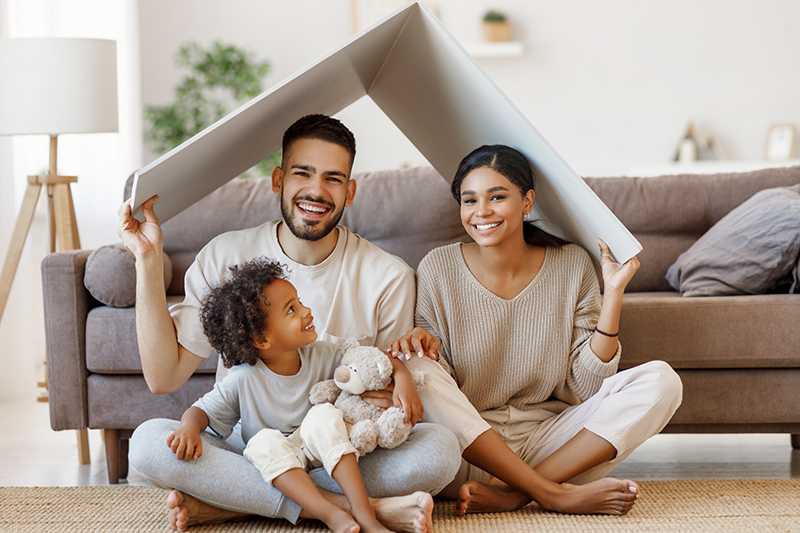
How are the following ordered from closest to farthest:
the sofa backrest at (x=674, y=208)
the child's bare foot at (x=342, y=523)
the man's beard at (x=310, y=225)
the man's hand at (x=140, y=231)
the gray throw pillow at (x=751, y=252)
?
the child's bare foot at (x=342, y=523) < the man's hand at (x=140, y=231) < the man's beard at (x=310, y=225) < the gray throw pillow at (x=751, y=252) < the sofa backrest at (x=674, y=208)

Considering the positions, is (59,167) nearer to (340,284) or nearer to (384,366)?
(340,284)

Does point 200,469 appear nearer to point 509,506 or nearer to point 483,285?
point 509,506

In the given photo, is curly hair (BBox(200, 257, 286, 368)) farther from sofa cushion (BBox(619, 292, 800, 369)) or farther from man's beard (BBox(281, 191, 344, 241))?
sofa cushion (BBox(619, 292, 800, 369))

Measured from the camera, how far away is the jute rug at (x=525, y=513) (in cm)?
144

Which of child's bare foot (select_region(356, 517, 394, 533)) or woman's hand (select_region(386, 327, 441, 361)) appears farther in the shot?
woman's hand (select_region(386, 327, 441, 361))

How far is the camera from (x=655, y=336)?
75.9 inches

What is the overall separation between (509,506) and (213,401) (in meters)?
0.65

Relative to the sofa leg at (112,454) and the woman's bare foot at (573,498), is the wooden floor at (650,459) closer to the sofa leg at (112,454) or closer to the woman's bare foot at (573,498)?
the sofa leg at (112,454)

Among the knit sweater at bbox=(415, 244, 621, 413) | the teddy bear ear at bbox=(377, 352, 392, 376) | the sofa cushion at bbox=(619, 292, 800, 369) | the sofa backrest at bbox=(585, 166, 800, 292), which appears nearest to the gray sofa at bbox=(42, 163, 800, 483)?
the sofa cushion at bbox=(619, 292, 800, 369)

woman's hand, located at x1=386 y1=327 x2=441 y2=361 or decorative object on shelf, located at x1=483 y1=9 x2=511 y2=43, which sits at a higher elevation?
decorative object on shelf, located at x1=483 y1=9 x2=511 y2=43

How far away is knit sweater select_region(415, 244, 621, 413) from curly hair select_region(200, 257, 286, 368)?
0.42 metres

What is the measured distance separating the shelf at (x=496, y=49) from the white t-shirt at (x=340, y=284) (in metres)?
→ 3.13

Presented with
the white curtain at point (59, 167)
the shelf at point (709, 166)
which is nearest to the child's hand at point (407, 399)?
the white curtain at point (59, 167)

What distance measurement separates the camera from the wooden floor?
1.97 metres
